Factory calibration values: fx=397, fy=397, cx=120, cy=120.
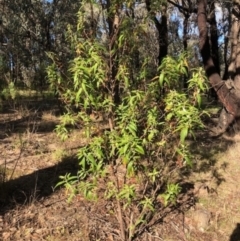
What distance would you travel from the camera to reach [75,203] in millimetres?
5441

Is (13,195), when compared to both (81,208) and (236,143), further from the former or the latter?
(236,143)

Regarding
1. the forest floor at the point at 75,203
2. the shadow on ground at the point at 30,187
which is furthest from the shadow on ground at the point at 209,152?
the shadow on ground at the point at 30,187

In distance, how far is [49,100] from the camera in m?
13.3

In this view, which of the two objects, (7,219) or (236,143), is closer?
(7,219)

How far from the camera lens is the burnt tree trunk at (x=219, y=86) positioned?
28.1ft

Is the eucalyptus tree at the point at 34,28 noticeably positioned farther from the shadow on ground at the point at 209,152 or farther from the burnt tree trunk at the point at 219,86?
the shadow on ground at the point at 209,152

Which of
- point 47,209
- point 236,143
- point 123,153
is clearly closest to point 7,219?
point 47,209

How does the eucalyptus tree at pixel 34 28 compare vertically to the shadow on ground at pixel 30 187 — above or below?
above

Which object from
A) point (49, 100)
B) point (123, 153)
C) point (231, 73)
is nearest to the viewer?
point (123, 153)

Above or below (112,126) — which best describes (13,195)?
below

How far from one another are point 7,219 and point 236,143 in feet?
16.7

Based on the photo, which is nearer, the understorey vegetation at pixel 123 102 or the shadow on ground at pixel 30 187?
the understorey vegetation at pixel 123 102

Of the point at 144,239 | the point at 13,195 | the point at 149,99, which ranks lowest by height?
the point at 144,239

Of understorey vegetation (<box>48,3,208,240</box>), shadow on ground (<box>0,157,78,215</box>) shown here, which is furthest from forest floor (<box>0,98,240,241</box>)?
understorey vegetation (<box>48,3,208,240</box>)
